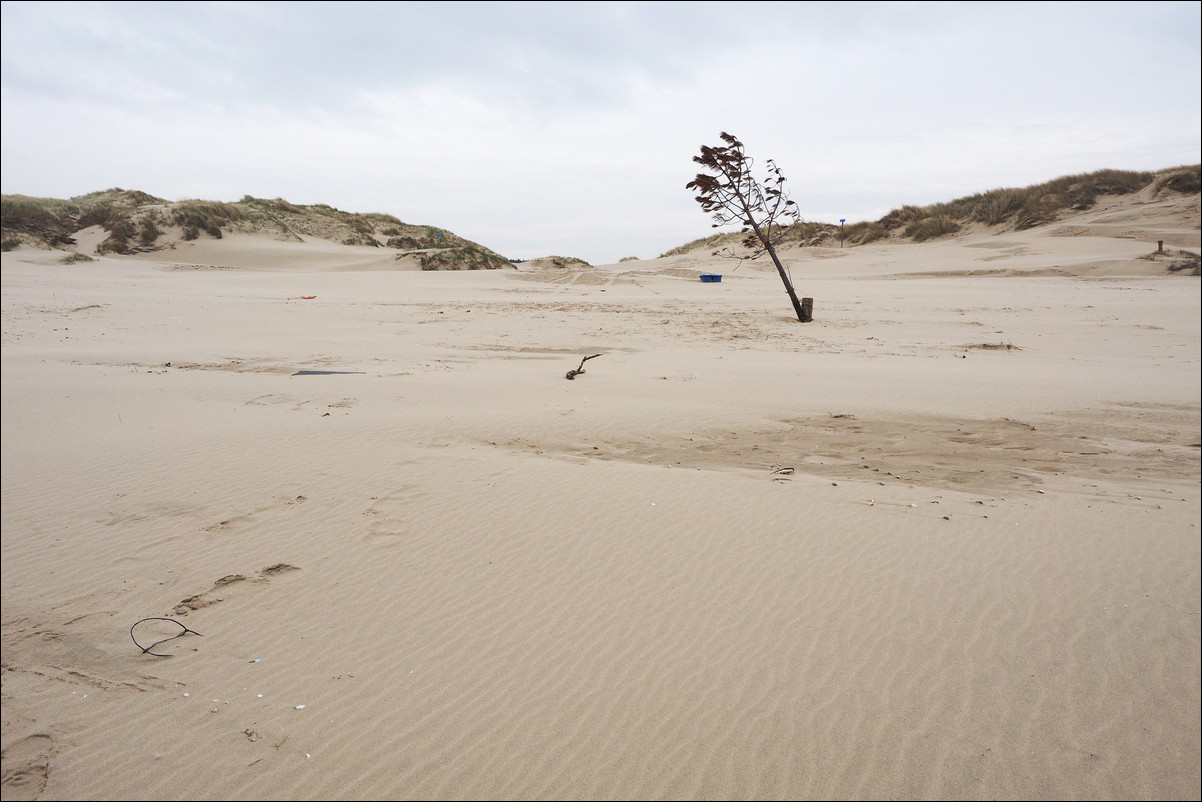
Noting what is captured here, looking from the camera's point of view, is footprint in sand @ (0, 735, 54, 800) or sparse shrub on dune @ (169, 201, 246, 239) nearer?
footprint in sand @ (0, 735, 54, 800)

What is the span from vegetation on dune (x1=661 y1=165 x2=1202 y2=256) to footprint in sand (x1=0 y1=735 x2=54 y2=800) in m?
29.7

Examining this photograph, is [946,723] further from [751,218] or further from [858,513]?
Result: [751,218]

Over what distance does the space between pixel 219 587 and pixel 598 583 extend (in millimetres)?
1938

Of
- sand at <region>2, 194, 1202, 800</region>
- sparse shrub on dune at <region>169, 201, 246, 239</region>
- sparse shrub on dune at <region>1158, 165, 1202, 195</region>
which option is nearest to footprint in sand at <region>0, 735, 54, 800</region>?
sand at <region>2, 194, 1202, 800</region>

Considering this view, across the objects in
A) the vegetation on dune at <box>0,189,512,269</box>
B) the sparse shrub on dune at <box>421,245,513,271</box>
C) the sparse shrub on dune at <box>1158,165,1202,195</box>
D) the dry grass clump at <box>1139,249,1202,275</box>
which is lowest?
the dry grass clump at <box>1139,249,1202,275</box>

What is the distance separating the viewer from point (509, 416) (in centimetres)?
675

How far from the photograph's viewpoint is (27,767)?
89.7 inches

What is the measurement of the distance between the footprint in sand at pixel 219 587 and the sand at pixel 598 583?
0.07ft

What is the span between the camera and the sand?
2.43m

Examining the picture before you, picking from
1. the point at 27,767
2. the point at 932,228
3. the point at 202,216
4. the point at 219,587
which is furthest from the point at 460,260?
the point at 27,767

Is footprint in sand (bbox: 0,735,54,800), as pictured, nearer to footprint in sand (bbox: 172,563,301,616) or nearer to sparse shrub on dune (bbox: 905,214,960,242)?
footprint in sand (bbox: 172,563,301,616)

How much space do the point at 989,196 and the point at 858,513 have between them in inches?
1275

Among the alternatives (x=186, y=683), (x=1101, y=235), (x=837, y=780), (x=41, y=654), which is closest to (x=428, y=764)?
(x=186, y=683)

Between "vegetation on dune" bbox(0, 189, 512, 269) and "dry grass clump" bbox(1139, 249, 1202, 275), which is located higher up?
"vegetation on dune" bbox(0, 189, 512, 269)
